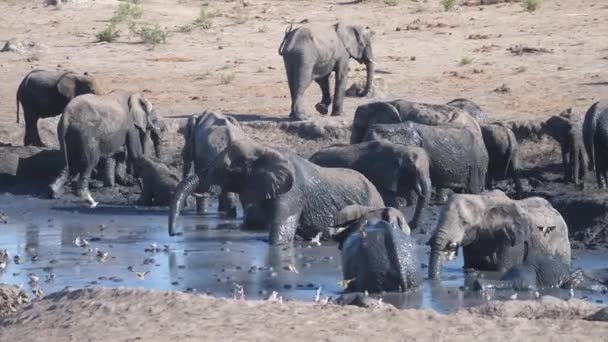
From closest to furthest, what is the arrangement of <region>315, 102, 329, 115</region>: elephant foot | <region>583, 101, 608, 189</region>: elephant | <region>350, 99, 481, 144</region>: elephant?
<region>583, 101, 608, 189</region>: elephant < <region>350, 99, 481, 144</region>: elephant < <region>315, 102, 329, 115</region>: elephant foot

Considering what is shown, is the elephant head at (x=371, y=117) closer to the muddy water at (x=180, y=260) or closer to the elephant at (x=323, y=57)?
the elephant at (x=323, y=57)

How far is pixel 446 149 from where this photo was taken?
17.0 m

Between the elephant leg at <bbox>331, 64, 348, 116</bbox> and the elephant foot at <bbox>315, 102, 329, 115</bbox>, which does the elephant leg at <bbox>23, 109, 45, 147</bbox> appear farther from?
the elephant leg at <bbox>331, 64, 348, 116</bbox>

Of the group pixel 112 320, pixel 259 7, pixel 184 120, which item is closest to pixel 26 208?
pixel 184 120

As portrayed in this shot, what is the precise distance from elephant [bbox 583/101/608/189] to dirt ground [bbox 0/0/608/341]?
43 cm

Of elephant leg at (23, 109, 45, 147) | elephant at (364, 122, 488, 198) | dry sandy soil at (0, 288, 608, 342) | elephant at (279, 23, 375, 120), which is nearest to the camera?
dry sandy soil at (0, 288, 608, 342)

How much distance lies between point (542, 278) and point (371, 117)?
18.8ft

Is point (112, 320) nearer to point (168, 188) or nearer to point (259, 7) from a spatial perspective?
point (168, 188)

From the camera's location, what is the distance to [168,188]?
16.9m

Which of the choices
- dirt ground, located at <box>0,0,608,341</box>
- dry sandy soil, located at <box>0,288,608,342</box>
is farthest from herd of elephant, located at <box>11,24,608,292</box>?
dry sandy soil, located at <box>0,288,608,342</box>

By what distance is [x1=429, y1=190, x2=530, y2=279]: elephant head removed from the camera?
40.2ft

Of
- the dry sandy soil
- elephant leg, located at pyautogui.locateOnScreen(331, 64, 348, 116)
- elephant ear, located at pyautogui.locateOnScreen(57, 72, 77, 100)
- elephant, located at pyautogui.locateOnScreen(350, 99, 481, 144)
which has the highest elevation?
the dry sandy soil

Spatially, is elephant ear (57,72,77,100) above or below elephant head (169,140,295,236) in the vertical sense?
below

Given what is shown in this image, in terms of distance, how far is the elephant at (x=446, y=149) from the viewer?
55.4 ft
